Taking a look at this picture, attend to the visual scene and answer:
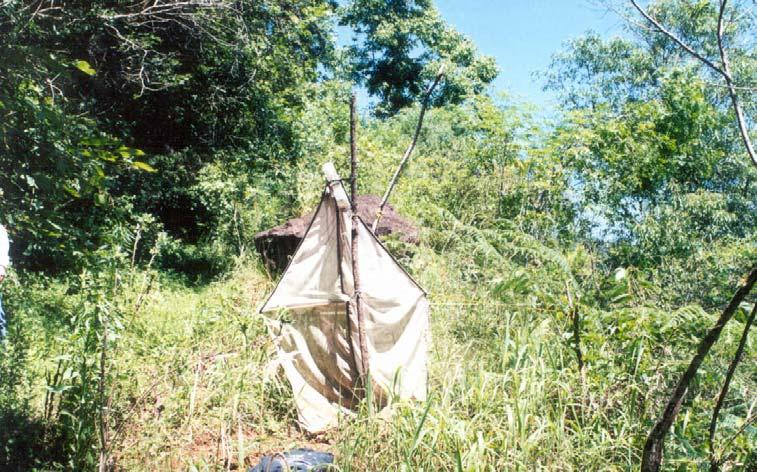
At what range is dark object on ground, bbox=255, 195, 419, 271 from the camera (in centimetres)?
814

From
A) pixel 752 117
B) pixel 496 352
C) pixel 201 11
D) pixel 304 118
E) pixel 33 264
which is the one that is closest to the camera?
pixel 496 352

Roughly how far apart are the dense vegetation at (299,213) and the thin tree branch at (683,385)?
530mm

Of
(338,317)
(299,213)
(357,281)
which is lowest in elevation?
(338,317)

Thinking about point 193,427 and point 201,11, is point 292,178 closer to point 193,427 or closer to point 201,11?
point 201,11

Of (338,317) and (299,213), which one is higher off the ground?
(299,213)

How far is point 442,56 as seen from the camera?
2225 cm

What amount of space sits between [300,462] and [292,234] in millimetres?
5113

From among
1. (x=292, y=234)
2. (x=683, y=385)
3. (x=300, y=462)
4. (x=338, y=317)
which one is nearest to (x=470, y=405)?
(x=300, y=462)

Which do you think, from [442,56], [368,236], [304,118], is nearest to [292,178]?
[304,118]

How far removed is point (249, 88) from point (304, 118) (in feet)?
4.71

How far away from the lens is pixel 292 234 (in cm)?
827

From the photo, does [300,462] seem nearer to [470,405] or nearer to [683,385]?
[470,405]

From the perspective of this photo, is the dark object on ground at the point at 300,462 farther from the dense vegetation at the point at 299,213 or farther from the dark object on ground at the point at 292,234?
the dark object on ground at the point at 292,234

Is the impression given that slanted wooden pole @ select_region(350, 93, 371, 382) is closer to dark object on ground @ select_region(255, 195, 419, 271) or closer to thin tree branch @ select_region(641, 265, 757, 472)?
→ thin tree branch @ select_region(641, 265, 757, 472)
